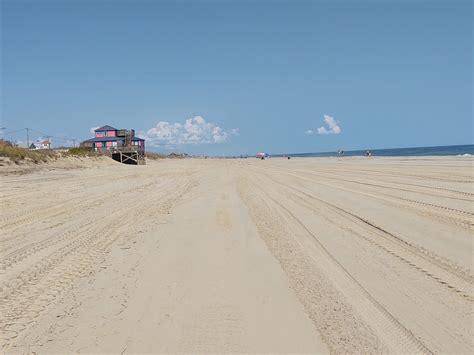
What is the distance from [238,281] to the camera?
448cm

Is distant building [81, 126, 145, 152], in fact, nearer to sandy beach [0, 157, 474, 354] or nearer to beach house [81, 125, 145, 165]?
beach house [81, 125, 145, 165]

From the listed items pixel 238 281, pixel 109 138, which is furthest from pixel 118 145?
pixel 238 281

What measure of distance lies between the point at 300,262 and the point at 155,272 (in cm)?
186

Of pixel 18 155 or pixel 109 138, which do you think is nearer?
pixel 18 155

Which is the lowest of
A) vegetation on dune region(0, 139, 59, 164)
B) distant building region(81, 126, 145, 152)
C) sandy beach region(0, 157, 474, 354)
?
sandy beach region(0, 157, 474, 354)

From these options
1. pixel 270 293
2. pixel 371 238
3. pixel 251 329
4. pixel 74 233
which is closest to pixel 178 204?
pixel 74 233

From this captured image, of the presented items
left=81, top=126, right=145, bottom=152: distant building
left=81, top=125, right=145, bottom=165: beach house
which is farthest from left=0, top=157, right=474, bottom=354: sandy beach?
left=81, top=126, right=145, bottom=152: distant building

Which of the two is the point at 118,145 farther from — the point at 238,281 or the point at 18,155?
the point at 238,281

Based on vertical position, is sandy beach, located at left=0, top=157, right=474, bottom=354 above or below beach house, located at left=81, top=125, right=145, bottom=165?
below

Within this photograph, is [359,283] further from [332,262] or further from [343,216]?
[343,216]

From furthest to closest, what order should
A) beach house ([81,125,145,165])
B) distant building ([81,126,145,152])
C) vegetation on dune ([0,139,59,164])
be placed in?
distant building ([81,126,145,152]) < beach house ([81,125,145,165]) < vegetation on dune ([0,139,59,164])

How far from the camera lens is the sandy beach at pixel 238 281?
127 inches

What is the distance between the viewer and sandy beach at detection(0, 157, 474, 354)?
3223mm

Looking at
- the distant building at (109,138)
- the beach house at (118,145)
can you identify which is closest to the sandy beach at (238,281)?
the beach house at (118,145)
